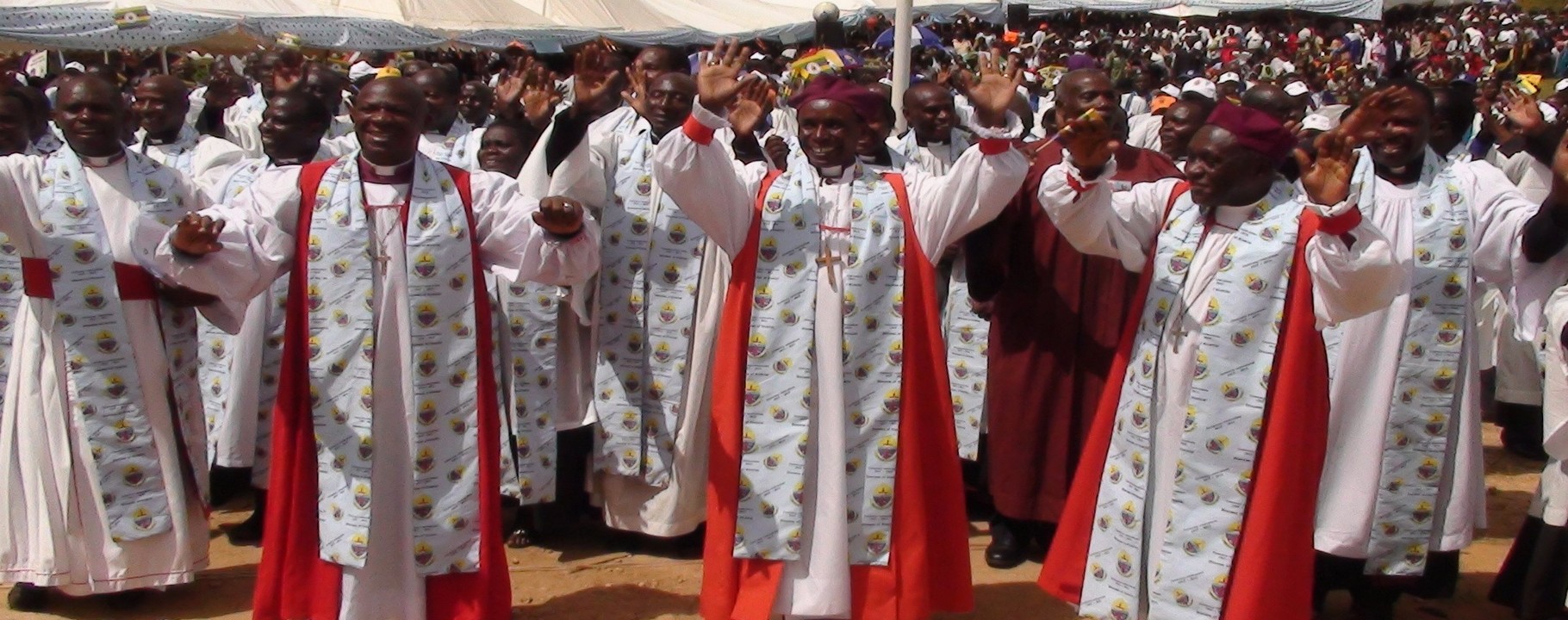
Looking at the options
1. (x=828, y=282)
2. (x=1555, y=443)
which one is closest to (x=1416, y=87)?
(x=1555, y=443)

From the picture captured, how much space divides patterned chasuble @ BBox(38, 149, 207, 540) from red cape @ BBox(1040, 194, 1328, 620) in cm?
366

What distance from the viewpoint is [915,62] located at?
558 inches

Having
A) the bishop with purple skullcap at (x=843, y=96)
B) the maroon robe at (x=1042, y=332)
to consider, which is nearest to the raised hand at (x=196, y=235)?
the bishop with purple skullcap at (x=843, y=96)

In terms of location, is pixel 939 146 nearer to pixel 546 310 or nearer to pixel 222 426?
pixel 546 310

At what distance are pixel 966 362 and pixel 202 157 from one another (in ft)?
11.6

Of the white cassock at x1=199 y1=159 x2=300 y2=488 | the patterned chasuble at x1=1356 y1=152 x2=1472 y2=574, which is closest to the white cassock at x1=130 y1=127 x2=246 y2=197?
the white cassock at x1=199 y1=159 x2=300 y2=488

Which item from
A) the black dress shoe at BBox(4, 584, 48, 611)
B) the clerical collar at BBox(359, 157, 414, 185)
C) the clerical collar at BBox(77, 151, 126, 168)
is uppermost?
the clerical collar at BBox(359, 157, 414, 185)

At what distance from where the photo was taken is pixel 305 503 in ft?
14.8

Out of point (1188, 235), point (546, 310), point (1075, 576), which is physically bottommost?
point (1075, 576)

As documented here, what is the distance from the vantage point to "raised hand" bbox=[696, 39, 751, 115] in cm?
431

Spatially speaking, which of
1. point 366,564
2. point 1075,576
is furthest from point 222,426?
point 1075,576

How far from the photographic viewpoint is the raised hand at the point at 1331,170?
392cm

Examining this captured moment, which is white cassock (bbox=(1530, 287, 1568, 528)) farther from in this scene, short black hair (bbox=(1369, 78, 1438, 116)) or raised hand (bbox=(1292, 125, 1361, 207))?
raised hand (bbox=(1292, 125, 1361, 207))

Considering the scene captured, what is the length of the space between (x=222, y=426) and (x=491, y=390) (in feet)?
6.82
